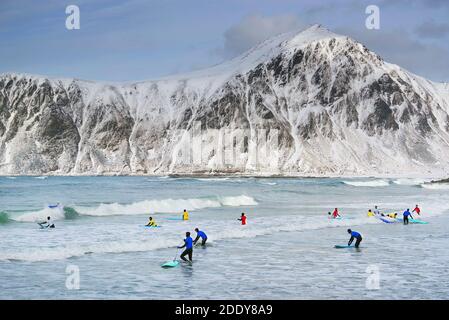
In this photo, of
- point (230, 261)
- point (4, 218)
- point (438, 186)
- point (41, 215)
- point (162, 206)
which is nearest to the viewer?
point (230, 261)

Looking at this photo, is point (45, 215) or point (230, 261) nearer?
point (230, 261)

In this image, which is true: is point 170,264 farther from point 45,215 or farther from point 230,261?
point 45,215

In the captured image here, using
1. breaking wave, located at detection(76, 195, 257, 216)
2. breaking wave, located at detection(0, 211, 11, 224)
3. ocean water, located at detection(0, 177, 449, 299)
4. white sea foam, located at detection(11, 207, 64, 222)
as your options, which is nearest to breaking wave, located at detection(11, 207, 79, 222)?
white sea foam, located at detection(11, 207, 64, 222)

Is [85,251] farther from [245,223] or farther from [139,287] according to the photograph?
[245,223]

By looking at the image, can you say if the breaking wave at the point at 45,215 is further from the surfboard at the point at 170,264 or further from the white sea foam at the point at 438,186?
the white sea foam at the point at 438,186

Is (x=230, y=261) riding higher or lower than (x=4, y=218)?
lower

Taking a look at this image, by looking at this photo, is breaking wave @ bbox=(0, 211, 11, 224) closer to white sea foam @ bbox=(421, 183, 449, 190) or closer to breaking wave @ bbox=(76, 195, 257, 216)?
breaking wave @ bbox=(76, 195, 257, 216)

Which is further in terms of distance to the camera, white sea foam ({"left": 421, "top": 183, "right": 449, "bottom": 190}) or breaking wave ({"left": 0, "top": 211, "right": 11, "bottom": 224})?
white sea foam ({"left": 421, "top": 183, "right": 449, "bottom": 190})

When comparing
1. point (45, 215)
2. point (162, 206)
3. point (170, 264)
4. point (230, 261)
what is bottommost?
point (230, 261)

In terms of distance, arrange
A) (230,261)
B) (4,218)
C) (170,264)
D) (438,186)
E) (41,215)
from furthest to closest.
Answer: (438,186) < (41,215) < (4,218) < (230,261) < (170,264)

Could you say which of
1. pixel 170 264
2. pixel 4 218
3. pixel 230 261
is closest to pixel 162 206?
pixel 4 218
